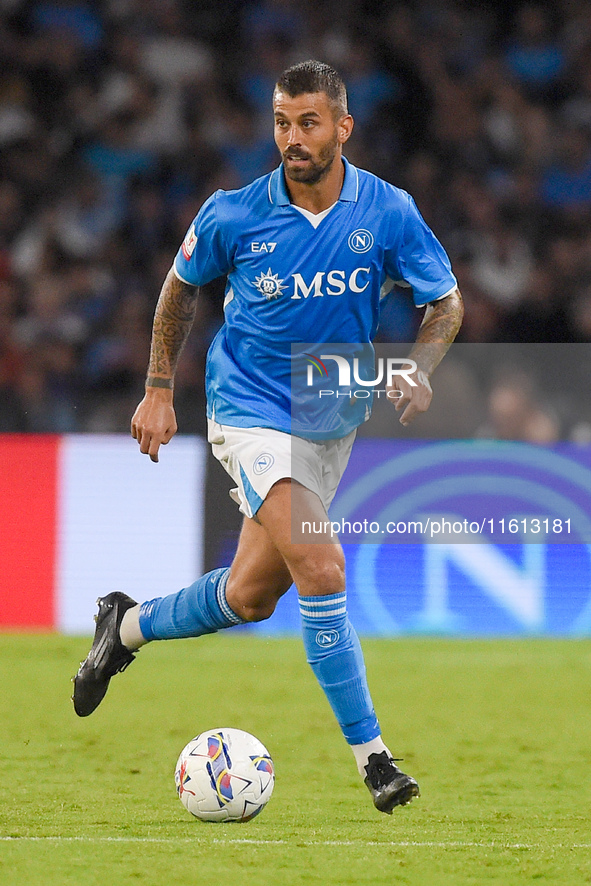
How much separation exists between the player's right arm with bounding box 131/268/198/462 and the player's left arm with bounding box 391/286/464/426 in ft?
2.64

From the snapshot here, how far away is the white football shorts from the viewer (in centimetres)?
410

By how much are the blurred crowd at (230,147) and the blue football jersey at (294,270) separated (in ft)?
16.7

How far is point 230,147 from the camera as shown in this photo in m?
10.7

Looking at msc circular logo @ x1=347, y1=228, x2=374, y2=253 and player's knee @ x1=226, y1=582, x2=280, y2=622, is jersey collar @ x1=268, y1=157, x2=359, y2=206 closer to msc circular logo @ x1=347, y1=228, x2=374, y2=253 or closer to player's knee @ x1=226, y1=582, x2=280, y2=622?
msc circular logo @ x1=347, y1=228, x2=374, y2=253

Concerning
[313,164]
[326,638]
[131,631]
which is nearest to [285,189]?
[313,164]

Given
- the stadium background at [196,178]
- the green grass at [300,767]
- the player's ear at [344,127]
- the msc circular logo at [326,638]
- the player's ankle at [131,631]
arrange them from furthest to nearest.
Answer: the stadium background at [196,178], the player's ankle at [131,631], the player's ear at [344,127], the msc circular logo at [326,638], the green grass at [300,767]

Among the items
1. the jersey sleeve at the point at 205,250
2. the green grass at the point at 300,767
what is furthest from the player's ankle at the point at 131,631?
the jersey sleeve at the point at 205,250

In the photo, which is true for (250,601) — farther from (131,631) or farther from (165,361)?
(165,361)

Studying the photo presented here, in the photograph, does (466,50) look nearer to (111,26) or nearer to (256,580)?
(111,26)

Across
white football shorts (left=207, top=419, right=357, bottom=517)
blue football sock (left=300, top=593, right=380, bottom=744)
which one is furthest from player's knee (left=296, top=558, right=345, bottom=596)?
white football shorts (left=207, top=419, right=357, bottom=517)

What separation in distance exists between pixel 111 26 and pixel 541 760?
8216 millimetres

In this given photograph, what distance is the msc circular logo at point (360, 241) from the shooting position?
14.0 ft

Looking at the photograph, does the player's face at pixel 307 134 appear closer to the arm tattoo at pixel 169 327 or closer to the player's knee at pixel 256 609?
the arm tattoo at pixel 169 327

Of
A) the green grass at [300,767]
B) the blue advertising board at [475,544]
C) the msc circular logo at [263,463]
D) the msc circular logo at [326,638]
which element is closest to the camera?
the green grass at [300,767]
